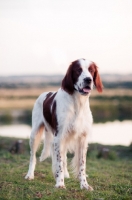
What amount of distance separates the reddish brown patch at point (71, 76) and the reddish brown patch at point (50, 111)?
1.79 feet

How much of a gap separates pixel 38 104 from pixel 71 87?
1.90m

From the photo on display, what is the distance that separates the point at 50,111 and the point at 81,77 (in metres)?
1.24

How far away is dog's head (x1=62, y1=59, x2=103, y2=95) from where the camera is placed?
219 inches

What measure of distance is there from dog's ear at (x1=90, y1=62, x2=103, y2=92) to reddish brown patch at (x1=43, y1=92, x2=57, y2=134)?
819mm

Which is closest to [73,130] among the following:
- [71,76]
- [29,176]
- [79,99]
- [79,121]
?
[79,121]

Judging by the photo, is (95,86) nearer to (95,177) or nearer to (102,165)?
(95,177)

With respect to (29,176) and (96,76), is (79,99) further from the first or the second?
(29,176)

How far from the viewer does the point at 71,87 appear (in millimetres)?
5789

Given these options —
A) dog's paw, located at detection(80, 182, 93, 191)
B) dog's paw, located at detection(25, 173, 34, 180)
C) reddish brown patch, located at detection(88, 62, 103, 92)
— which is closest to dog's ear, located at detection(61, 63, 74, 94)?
reddish brown patch, located at detection(88, 62, 103, 92)

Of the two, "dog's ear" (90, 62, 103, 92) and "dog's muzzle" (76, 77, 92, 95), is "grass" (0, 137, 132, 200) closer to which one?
"dog's muzzle" (76, 77, 92, 95)

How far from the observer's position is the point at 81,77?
5.58 meters

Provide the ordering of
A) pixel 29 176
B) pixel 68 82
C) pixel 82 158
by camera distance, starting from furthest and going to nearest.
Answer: pixel 29 176
pixel 82 158
pixel 68 82

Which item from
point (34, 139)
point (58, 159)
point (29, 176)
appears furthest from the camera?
point (34, 139)

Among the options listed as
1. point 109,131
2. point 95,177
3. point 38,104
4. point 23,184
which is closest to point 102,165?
point 95,177
